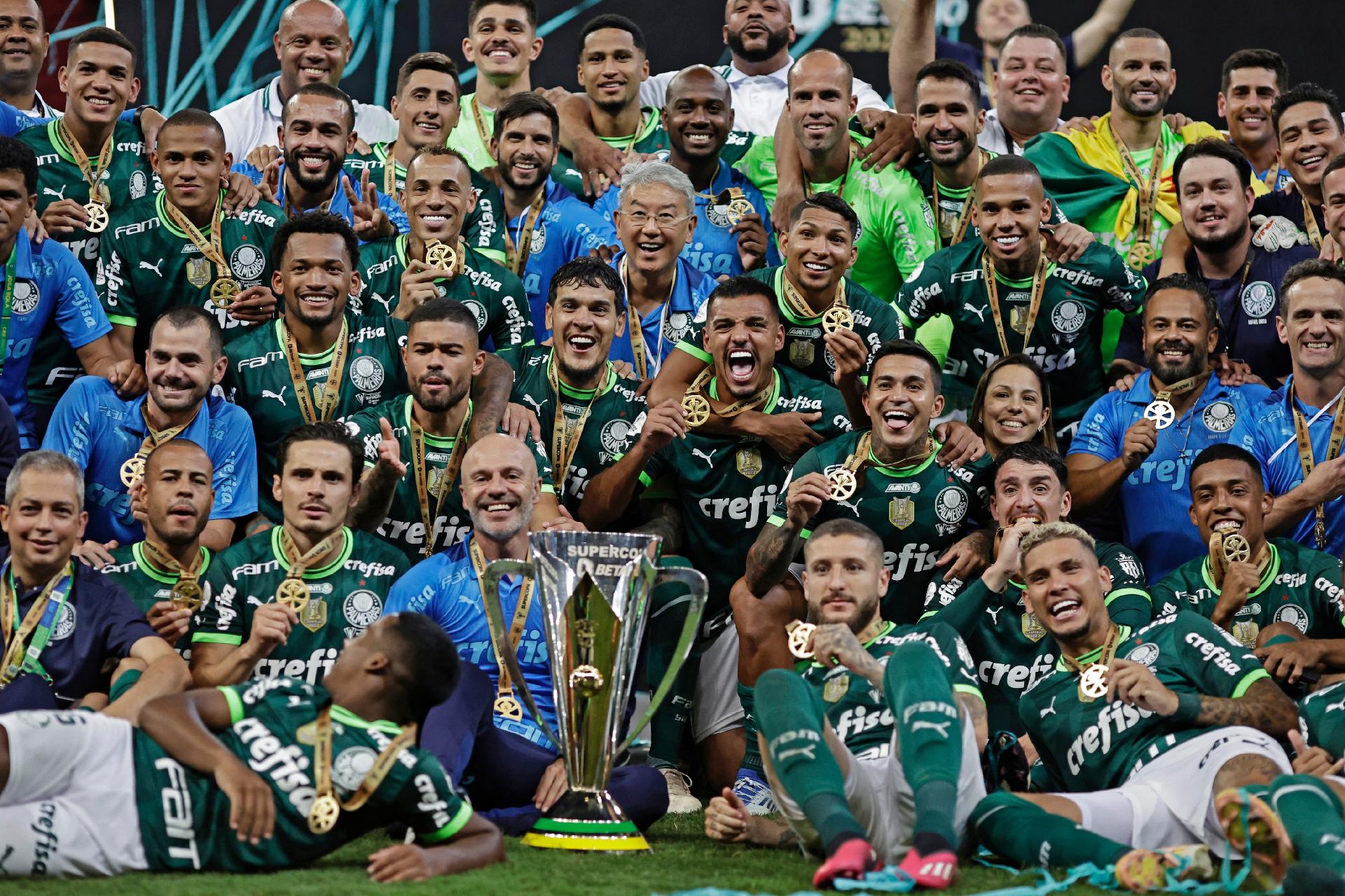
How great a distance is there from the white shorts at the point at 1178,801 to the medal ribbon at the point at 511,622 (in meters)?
1.83

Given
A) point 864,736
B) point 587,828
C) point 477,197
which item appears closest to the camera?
point 587,828

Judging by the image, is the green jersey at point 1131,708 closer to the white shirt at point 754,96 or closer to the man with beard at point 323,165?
the man with beard at point 323,165

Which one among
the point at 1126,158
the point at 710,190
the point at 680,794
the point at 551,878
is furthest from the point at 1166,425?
the point at 551,878

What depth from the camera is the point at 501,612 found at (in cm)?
502

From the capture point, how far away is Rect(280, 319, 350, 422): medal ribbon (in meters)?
6.59

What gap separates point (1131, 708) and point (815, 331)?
7.69ft

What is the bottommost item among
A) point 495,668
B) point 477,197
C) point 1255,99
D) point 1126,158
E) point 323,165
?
point 495,668

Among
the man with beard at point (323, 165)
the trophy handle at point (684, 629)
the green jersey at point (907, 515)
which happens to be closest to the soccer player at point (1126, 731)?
the green jersey at point (907, 515)

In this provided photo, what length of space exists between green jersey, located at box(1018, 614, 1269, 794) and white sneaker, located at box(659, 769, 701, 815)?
1.30 metres

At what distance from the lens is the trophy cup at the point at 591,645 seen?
4.86 m

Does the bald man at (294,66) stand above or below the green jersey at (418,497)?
above

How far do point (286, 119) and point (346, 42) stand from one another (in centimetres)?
102

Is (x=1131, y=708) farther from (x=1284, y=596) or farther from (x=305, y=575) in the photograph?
(x=305, y=575)

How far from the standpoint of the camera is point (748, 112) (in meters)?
8.89
